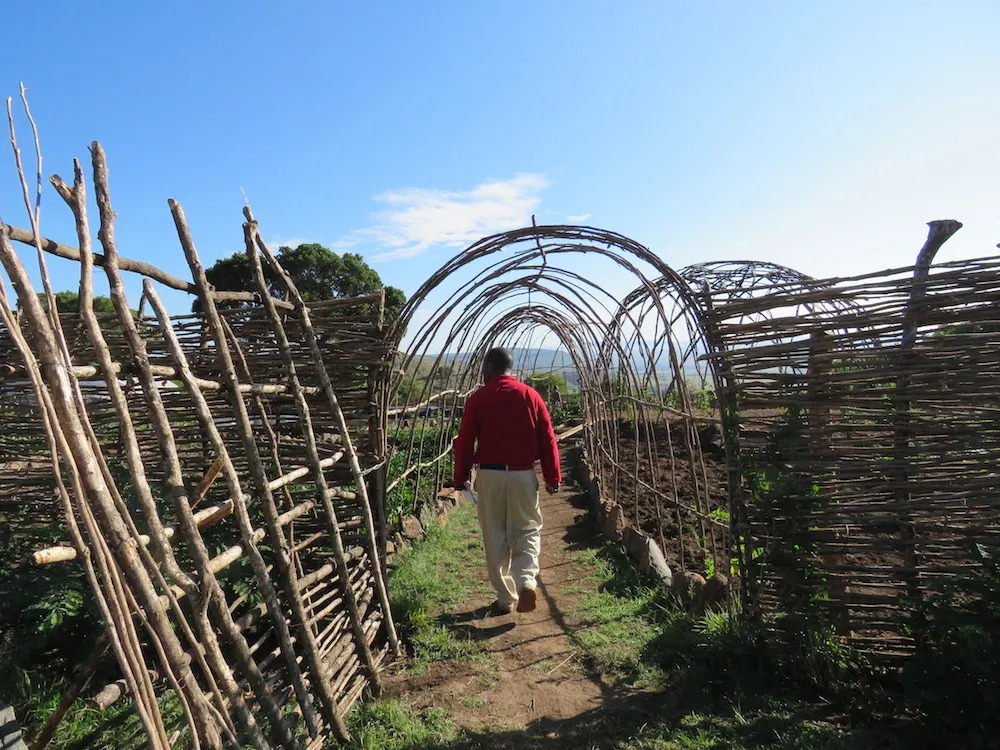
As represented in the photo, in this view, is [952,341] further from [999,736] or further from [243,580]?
[243,580]

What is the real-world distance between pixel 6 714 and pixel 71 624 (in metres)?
1.91

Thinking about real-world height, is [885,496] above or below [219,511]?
below

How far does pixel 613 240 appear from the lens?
13.0 ft

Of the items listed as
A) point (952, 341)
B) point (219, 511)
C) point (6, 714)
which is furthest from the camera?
point (952, 341)

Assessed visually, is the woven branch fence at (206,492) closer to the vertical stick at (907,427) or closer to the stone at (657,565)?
the stone at (657,565)

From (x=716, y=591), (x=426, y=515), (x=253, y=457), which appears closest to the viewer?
(x=253, y=457)

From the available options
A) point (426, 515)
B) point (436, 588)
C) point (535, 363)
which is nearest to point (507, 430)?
point (436, 588)

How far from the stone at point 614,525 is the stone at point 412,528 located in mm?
1786

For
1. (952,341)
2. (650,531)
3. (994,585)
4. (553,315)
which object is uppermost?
(553,315)

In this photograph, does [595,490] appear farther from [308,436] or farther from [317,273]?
[317,273]

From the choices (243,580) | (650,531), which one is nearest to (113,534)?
(243,580)

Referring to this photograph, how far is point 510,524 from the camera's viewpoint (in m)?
4.23

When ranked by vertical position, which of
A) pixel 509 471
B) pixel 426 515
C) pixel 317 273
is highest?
pixel 317 273

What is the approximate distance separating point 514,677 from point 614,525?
101 inches
